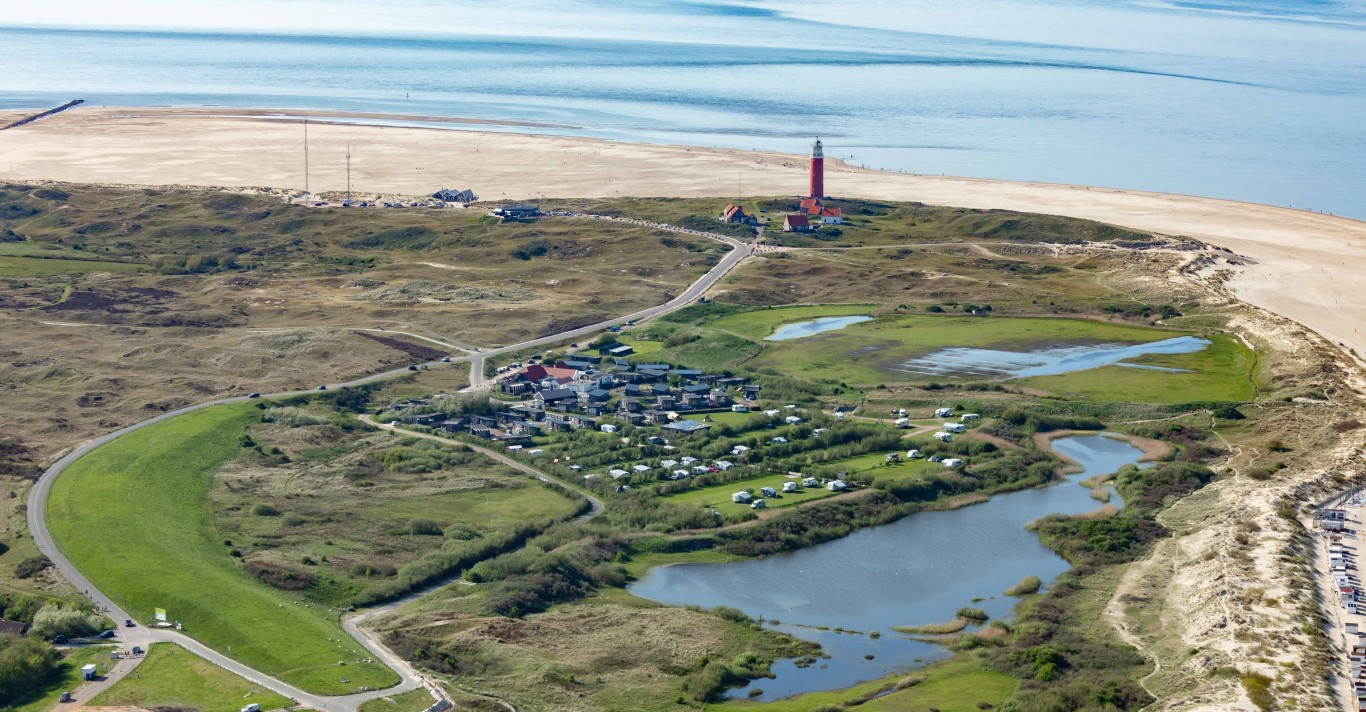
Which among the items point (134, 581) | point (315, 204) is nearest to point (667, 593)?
point (134, 581)

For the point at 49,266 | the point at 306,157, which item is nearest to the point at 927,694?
the point at 49,266

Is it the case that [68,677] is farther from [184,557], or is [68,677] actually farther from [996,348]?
[996,348]

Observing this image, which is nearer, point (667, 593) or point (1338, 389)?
point (667, 593)

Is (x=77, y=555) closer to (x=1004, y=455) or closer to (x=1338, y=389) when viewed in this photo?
(x=1004, y=455)

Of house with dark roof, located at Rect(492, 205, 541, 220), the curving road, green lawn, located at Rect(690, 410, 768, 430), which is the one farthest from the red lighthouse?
green lawn, located at Rect(690, 410, 768, 430)

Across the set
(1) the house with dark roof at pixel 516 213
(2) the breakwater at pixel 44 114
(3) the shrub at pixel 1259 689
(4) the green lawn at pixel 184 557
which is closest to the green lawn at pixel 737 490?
(4) the green lawn at pixel 184 557

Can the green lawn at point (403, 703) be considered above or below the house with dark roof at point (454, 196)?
below

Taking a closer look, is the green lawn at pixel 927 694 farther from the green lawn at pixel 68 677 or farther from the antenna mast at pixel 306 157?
the antenna mast at pixel 306 157
